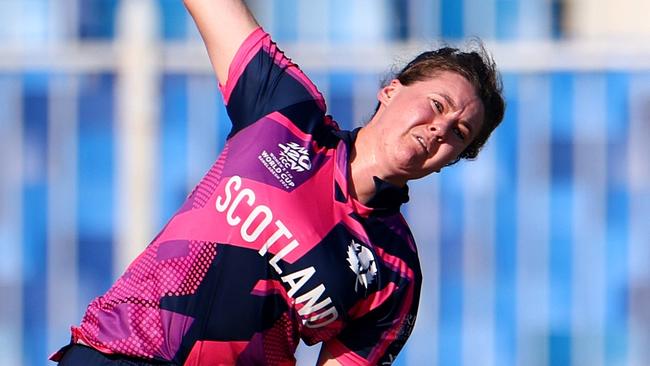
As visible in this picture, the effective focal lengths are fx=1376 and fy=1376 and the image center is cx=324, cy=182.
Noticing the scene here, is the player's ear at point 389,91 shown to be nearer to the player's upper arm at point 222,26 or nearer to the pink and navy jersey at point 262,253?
the pink and navy jersey at point 262,253

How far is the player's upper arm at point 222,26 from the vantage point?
9.83 feet

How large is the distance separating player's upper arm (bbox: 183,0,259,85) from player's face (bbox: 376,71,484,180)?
14.4 inches

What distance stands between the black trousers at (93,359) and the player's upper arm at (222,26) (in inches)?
25.0

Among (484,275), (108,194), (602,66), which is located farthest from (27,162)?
(602,66)

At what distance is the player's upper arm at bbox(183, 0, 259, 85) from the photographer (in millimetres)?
2996

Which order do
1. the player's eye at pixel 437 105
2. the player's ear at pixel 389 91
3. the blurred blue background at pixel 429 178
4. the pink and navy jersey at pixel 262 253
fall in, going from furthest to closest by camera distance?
the blurred blue background at pixel 429 178 → the player's ear at pixel 389 91 → the player's eye at pixel 437 105 → the pink and navy jersey at pixel 262 253

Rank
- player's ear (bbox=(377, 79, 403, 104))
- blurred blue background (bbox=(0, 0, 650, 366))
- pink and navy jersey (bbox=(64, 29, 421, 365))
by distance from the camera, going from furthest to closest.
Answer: blurred blue background (bbox=(0, 0, 650, 366)) → player's ear (bbox=(377, 79, 403, 104)) → pink and navy jersey (bbox=(64, 29, 421, 365))

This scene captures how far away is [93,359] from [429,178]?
2.32m

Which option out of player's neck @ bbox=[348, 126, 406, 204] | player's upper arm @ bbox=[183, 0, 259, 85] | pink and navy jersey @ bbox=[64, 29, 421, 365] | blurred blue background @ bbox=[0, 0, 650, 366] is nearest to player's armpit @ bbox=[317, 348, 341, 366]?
pink and navy jersey @ bbox=[64, 29, 421, 365]

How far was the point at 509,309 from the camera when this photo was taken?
16.4 feet

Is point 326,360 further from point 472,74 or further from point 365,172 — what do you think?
point 472,74

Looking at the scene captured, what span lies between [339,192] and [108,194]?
222cm

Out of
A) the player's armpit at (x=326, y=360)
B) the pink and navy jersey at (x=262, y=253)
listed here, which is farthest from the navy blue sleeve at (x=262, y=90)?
the player's armpit at (x=326, y=360)

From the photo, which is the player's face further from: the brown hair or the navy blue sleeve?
the navy blue sleeve
